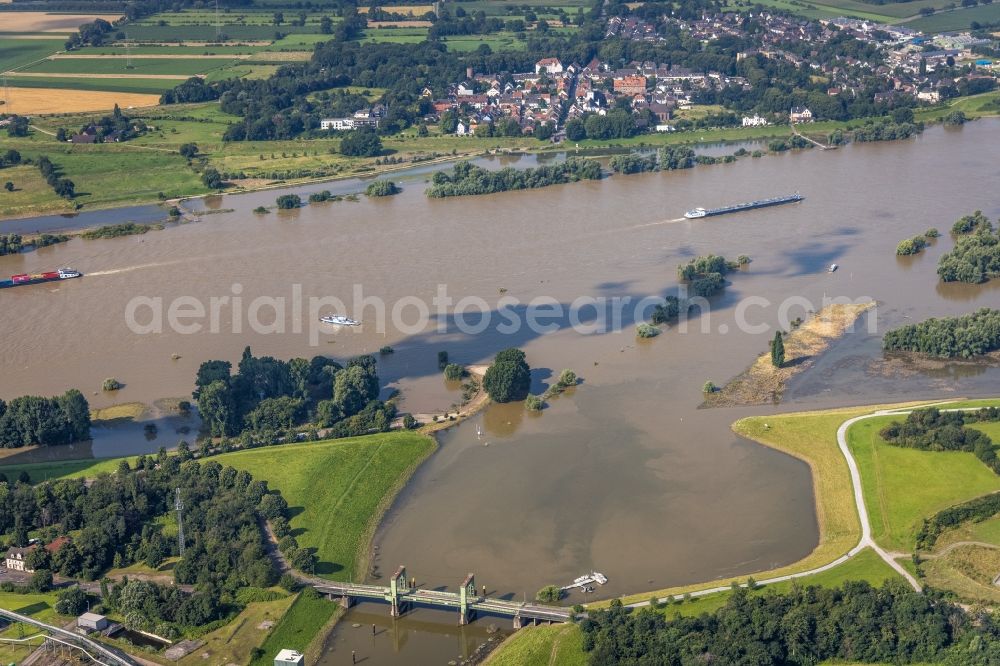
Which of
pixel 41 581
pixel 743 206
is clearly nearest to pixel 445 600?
pixel 41 581

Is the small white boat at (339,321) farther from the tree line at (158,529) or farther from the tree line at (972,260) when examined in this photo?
the tree line at (972,260)

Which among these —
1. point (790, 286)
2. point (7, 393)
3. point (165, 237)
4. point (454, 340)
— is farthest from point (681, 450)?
point (165, 237)

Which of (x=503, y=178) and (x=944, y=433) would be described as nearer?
(x=944, y=433)

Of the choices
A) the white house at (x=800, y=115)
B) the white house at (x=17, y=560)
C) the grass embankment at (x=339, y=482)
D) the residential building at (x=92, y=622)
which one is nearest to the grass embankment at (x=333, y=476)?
the grass embankment at (x=339, y=482)

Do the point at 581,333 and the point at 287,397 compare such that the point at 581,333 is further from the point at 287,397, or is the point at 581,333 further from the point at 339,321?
the point at 287,397

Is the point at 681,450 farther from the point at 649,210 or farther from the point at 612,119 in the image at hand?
the point at 612,119
